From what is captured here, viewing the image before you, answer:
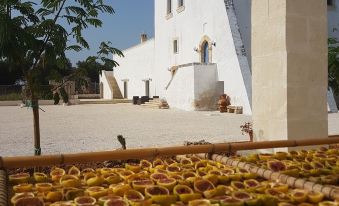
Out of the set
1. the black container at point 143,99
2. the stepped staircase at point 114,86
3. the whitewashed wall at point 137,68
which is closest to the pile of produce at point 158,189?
the black container at point 143,99

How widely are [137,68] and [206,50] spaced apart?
12.6 meters

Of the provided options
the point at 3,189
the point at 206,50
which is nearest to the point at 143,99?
the point at 206,50

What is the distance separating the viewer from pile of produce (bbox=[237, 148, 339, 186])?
230 centimetres

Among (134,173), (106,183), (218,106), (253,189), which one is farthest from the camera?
(218,106)

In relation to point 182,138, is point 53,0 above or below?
above

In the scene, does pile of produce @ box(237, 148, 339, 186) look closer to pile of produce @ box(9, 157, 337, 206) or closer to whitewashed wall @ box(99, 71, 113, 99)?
pile of produce @ box(9, 157, 337, 206)

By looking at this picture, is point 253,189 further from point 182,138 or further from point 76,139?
point 76,139

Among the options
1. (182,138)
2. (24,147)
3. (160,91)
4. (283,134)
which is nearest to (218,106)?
(160,91)

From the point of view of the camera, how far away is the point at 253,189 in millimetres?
2043

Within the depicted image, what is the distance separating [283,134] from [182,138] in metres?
5.66

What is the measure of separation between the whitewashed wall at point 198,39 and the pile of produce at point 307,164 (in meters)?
15.2

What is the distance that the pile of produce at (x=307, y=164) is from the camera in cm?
230

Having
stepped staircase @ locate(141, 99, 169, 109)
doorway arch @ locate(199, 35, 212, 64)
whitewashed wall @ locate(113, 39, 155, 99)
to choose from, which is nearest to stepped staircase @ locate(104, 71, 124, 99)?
whitewashed wall @ locate(113, 39, 155, 99)

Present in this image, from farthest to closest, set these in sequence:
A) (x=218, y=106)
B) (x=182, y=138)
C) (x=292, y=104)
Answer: (x=218, y=106)
(x=182, y=138)
(x=292, y=104)
